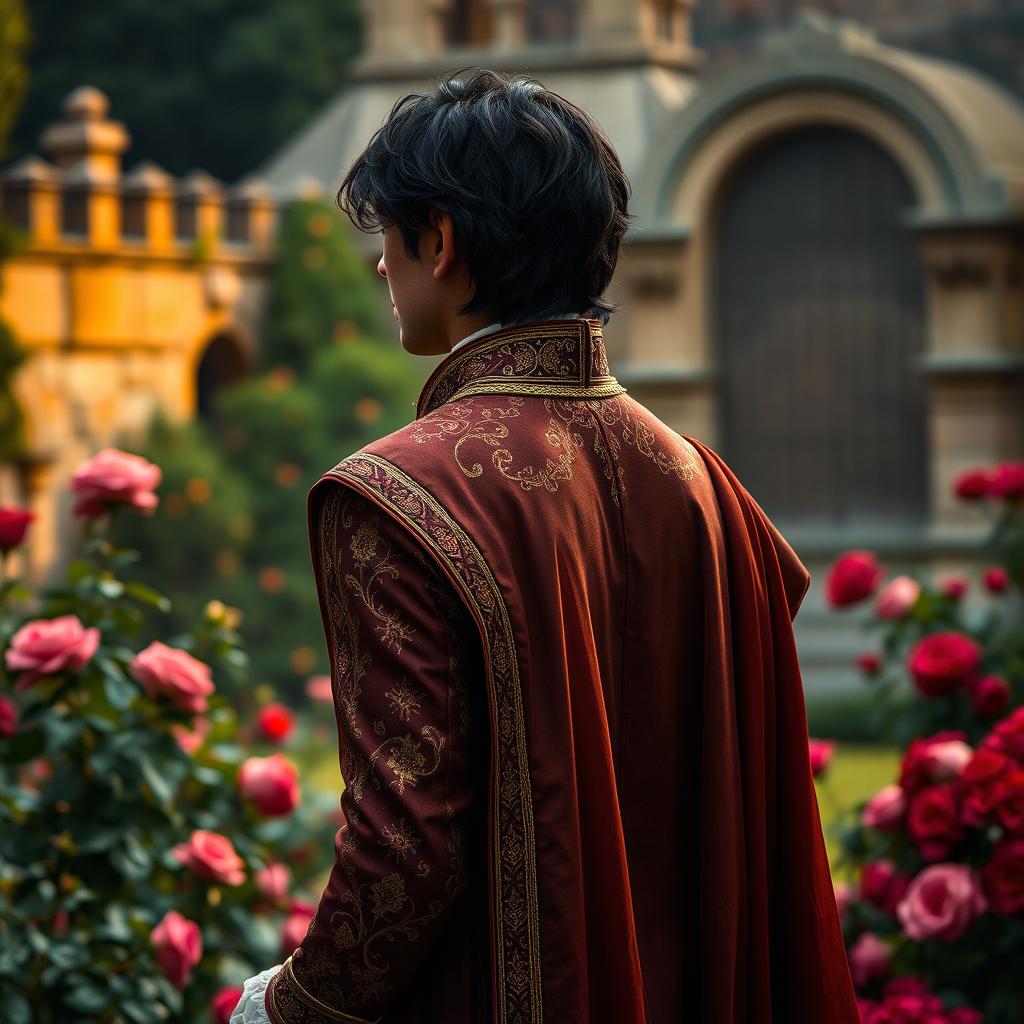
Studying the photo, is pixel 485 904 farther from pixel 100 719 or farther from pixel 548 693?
pixel 100 719

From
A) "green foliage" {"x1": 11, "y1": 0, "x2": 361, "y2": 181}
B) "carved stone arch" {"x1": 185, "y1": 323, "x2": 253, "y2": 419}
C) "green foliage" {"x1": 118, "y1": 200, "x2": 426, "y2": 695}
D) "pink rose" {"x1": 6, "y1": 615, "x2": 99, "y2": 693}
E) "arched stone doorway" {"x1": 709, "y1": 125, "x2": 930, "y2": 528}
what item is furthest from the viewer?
"green foliage" {"x1": 11, "y1": 0, "x2": 361, "y2": 181}

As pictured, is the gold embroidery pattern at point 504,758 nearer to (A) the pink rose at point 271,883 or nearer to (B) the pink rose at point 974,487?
(A) the pink rose at point 271,883

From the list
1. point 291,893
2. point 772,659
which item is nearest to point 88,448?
point 291,893

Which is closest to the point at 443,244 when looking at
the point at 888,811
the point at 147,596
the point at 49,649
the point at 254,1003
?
the point at 254,1003

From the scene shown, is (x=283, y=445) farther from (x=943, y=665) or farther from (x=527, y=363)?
(x=527, y=363)

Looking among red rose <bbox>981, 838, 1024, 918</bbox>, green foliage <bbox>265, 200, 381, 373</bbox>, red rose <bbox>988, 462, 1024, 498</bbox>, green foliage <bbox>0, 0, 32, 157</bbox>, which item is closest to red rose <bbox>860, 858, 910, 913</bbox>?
red rose <bbox>981, 838, 1024, 918</bbox>

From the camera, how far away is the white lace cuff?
2.00 meters

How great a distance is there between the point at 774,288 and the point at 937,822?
8657mm

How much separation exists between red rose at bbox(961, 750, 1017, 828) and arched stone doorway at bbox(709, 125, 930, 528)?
8289 mm

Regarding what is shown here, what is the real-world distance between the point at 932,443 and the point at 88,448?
4.79 m

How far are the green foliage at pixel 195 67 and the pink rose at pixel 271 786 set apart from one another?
564 inches

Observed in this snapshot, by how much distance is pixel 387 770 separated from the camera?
189 centimetres

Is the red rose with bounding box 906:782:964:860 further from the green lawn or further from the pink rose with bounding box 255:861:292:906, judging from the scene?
the green lawn

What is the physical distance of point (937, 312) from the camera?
11305mm
